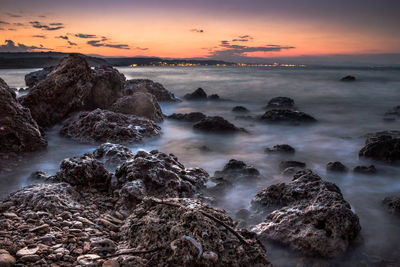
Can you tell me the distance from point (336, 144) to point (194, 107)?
26.0 ft

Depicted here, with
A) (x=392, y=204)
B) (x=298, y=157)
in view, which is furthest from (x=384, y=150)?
(x=392, y=204)

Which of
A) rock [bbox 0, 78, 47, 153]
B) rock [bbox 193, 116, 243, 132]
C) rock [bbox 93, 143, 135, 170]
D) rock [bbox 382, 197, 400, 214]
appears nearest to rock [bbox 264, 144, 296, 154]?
rock [bbox 193, 116, 243, 132]

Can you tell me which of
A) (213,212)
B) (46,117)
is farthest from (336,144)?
(46,117)

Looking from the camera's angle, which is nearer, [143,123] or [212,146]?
[212,146]

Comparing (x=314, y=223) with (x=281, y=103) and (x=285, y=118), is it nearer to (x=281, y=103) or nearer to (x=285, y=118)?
(x=285, y=118)

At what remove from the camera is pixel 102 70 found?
10430 millimetres

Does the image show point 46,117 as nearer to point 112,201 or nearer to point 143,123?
point 143,123

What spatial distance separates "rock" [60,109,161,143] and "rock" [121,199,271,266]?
478 centimetres

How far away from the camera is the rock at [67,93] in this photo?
8.35 metres

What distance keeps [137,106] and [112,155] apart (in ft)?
14.3

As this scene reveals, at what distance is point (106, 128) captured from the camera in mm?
7242

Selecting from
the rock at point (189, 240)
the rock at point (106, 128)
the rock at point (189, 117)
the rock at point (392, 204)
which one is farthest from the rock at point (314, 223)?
the rock at point (189, 117)

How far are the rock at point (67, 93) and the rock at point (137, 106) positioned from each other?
2.44ft

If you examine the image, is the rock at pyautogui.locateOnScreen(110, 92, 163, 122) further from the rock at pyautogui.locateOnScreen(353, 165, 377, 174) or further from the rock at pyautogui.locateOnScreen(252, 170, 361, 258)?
the rock at pyautogui.locateOnScreen(252, 170, 361, 258)
